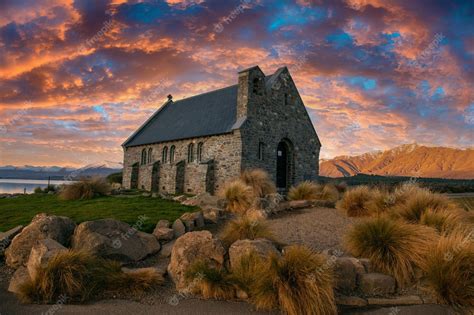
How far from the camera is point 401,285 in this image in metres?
6.61

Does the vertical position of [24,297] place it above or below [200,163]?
below

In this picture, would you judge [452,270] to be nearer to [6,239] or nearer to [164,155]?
[6,239]

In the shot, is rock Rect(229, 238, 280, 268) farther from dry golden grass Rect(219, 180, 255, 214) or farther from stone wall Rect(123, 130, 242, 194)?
stone wall Rect(123, 130, 242, 194)

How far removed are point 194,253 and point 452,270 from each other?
5093 mm

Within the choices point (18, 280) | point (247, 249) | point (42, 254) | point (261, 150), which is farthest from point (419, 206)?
point (261, 150)

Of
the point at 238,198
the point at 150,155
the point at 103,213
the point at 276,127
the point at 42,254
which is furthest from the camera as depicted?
the point at 150,155

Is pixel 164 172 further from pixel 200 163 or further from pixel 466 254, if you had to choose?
pixel 466 254

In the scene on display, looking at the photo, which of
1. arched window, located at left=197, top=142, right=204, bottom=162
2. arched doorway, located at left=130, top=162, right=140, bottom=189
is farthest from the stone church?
arched doorway, located at left=130, top=162, right=140, bottom=189

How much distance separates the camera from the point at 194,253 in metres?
7.17

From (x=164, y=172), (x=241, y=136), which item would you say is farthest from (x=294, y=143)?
(x=164, y=172)

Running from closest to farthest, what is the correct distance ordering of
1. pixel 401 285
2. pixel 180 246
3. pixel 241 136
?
1. pixel 401 285
2. pixel 180 246
3. pixel 241 136

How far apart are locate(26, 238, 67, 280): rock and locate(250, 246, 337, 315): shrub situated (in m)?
4.21

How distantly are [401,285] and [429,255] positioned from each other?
0.84 m

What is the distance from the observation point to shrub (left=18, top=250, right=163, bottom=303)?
6066mm
